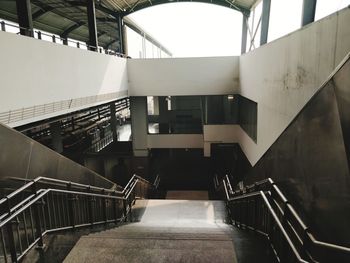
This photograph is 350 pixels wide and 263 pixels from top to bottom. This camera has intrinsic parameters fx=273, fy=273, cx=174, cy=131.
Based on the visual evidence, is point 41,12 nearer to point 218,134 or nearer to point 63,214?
point 218,134

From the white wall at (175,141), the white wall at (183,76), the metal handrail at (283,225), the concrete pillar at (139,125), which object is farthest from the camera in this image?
the white wall at (175,141)

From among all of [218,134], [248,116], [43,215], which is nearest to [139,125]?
[218,134]

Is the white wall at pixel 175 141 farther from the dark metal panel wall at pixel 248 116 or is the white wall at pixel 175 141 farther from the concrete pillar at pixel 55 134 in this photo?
the concrete pillar at pixel 55 134

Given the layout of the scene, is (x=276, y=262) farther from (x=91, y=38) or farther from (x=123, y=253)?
(x=91, y=38)

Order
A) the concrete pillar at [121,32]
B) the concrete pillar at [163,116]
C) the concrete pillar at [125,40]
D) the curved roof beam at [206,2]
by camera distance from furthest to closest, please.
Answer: the concrete pillar at [163,116] → the concrete pillar at [125,40] → the concrete pillar at [121,32] → the curved roof beam at [206,2]

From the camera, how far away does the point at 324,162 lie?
2113 mm

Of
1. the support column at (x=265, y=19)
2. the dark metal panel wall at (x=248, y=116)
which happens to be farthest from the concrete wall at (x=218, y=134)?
the support column at (x=265, y=19)

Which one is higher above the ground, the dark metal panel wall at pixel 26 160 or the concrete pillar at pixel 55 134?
the dark metal panel wall at pixel 26 160

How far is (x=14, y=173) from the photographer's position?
10.9 ft

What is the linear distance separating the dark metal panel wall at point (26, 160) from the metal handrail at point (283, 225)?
2957mm

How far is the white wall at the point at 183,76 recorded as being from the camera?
447 inches

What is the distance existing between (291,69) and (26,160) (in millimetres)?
4495

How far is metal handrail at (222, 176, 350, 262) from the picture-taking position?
1.77 metres

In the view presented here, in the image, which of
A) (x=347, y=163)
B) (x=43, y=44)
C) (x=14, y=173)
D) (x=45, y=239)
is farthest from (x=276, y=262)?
(x=43, y=44)
